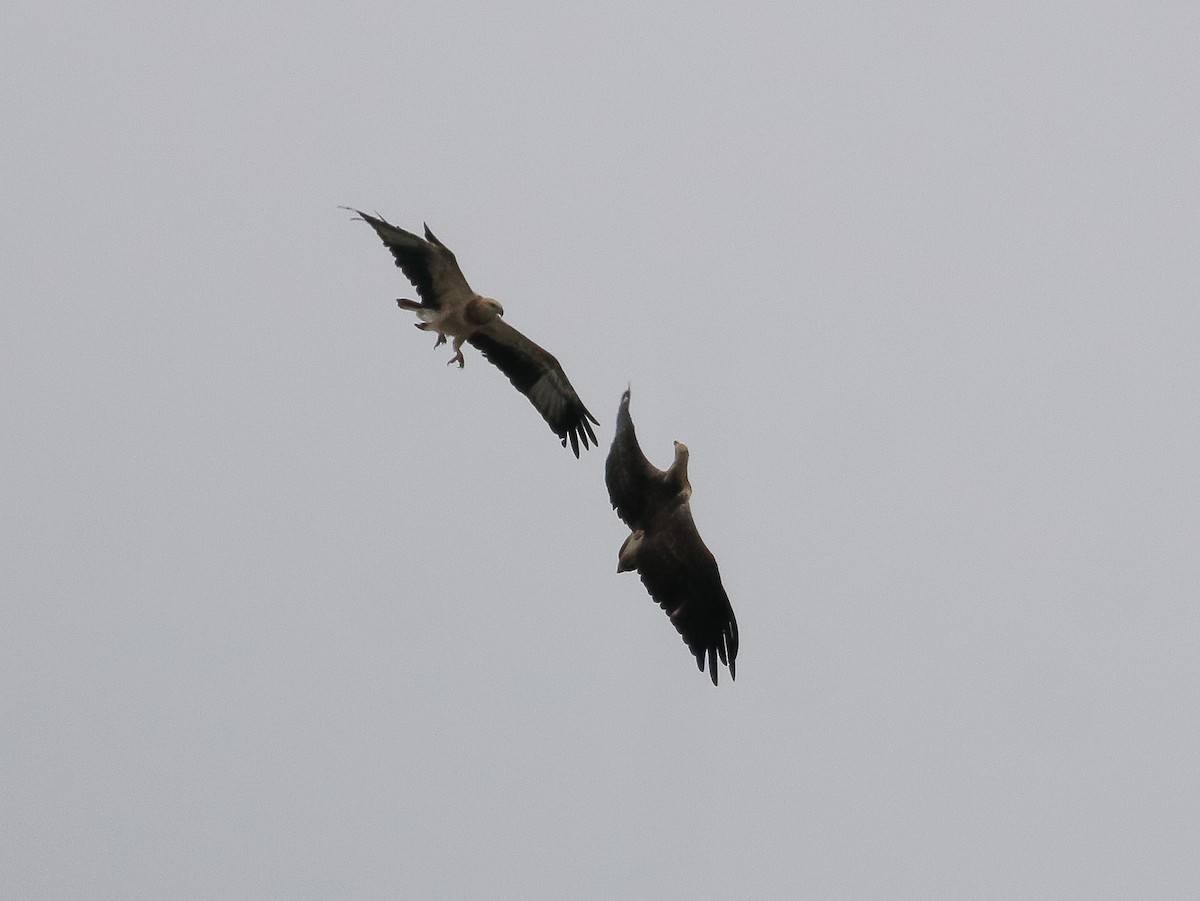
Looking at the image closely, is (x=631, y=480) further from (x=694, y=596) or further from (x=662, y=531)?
(x=694, y=596)

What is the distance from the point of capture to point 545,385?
16.0m

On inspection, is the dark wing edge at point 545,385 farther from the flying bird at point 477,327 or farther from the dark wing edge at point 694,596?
the dark wing edge at point 694,596

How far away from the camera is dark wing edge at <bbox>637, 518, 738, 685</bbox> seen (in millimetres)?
13305

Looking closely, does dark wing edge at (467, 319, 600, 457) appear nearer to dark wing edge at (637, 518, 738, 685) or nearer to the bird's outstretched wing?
the bird's outstretched wing

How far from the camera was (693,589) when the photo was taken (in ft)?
44.1

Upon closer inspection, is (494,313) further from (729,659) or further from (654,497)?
(729,659)

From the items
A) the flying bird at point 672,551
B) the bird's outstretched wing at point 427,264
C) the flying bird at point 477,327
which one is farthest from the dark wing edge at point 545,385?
the flying bird at point 672,551

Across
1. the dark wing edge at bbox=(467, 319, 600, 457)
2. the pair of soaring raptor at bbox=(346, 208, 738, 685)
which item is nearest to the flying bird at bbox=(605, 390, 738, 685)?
the pair of soaring raptor at bbox=(346, 208, 738, 685)

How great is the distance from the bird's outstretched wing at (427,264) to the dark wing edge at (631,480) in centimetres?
308

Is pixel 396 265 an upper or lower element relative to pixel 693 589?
upper

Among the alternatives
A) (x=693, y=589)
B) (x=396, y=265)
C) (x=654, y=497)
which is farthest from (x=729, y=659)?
(x=396, y=265)

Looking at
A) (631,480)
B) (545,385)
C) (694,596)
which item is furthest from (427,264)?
(694,596)

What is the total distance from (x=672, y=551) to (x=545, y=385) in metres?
3.31

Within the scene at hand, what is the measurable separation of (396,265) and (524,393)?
186 cm
